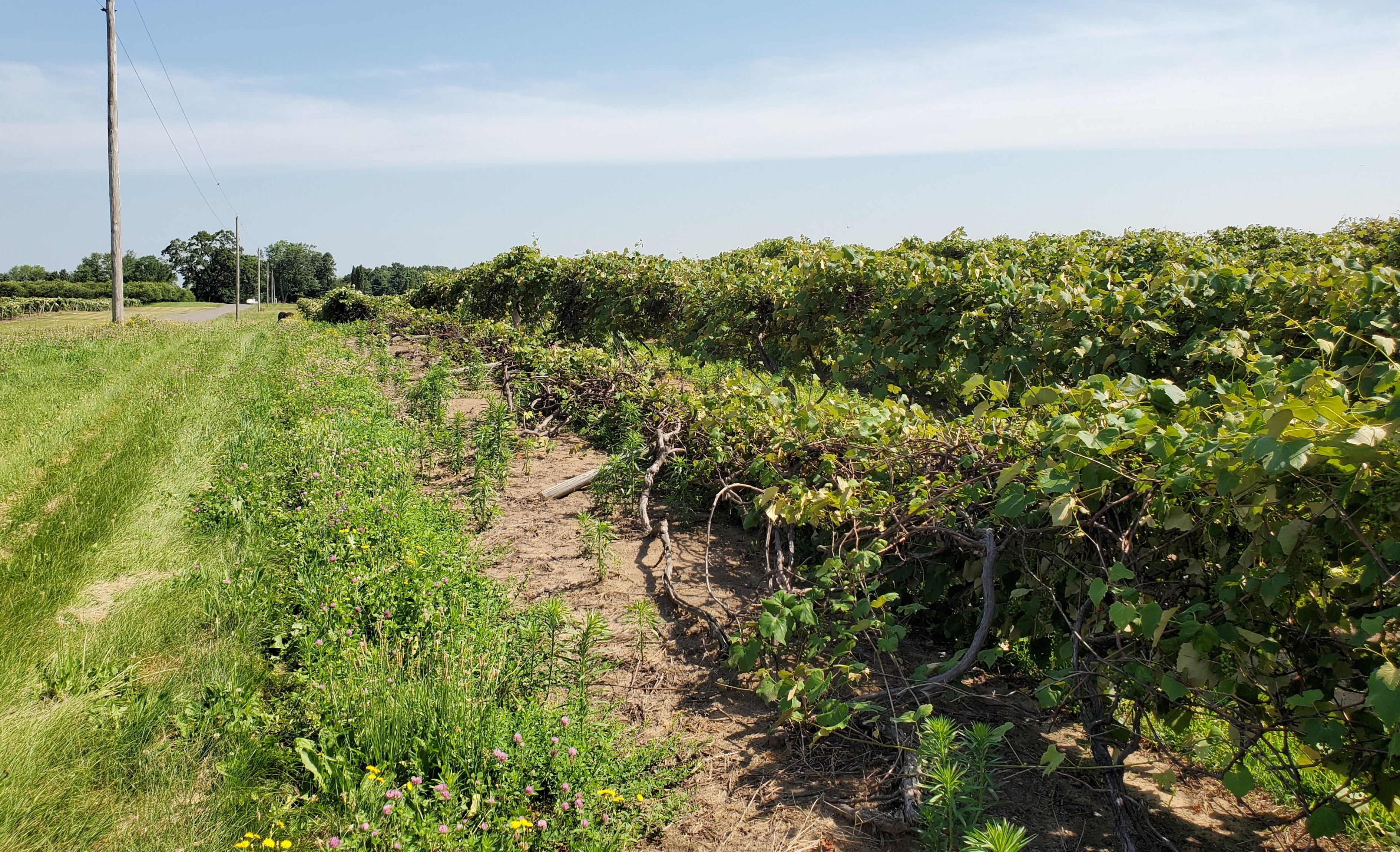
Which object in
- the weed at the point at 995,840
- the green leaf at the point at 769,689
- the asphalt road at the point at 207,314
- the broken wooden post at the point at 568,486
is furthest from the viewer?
the asphalt road at the point at 207,314

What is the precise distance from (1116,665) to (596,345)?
10625 millimetres

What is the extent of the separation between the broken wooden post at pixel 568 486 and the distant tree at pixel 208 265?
105 meters

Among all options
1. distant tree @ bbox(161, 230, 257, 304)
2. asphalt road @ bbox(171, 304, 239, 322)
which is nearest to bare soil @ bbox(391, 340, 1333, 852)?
asphalt road @ bbox(171, 304, 239, 322)

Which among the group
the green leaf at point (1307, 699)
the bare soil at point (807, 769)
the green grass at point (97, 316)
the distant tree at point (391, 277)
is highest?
the distant tree at point (391, 277)

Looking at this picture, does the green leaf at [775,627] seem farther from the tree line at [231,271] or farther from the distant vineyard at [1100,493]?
the tree line at [231,271]

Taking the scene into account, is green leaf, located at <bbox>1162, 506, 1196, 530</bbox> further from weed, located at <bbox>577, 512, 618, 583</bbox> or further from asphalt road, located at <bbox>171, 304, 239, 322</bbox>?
asphalt road, located at <bbox>171, 304, 239, 322</bbox>

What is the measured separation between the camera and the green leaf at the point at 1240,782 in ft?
6.31

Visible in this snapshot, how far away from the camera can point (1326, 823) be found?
186 centimetres

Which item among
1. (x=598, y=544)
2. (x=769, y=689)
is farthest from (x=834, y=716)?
(x=598, y=544)

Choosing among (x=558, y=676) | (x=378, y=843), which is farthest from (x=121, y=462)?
(x=378, y=843)

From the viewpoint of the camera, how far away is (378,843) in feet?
7.22

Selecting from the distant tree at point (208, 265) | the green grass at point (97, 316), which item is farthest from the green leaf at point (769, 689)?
the distant tree at point (208, 265)

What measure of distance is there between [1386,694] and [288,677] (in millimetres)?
3481

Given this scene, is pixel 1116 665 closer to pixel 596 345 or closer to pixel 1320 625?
pixel 1320 625
